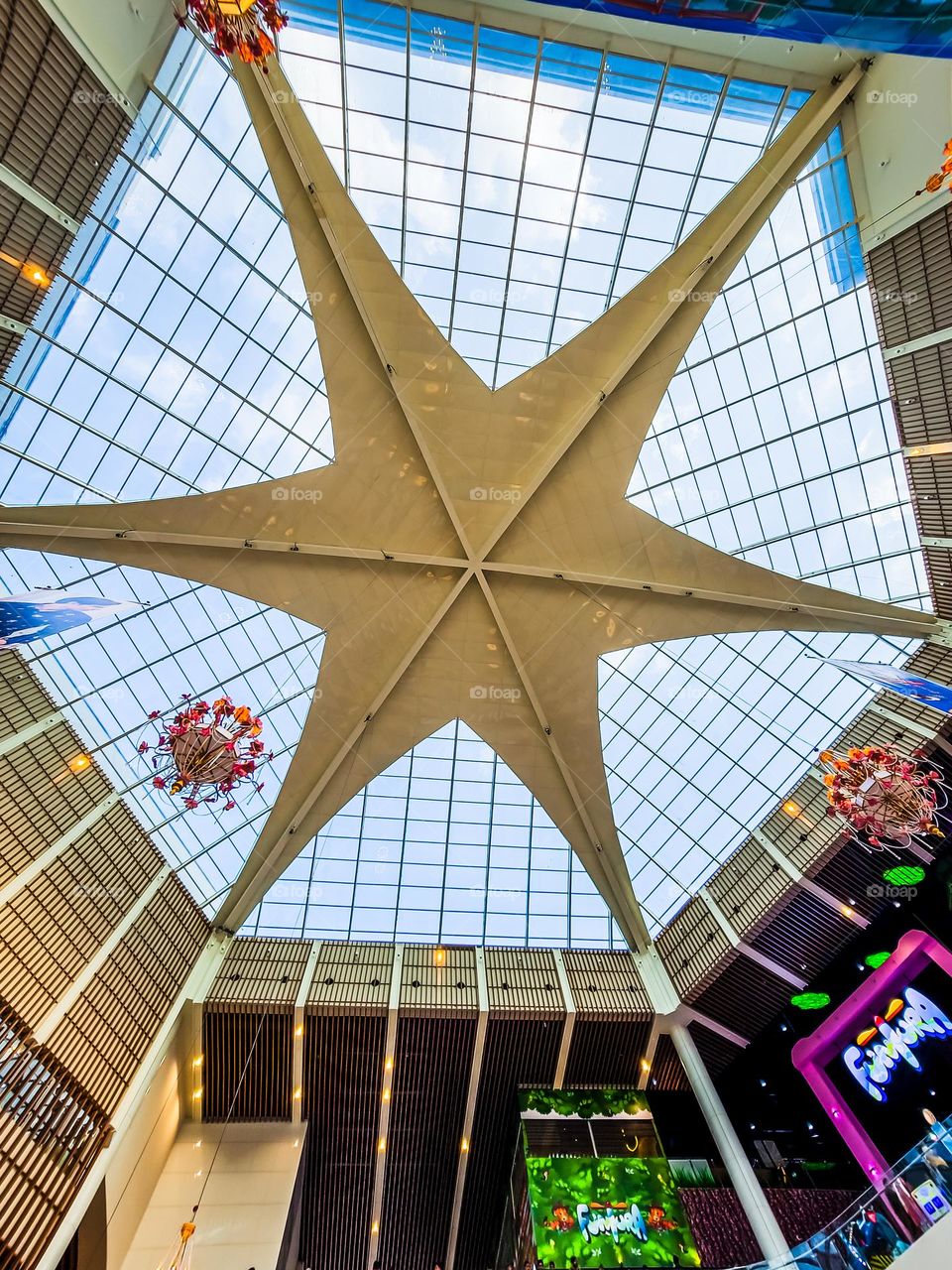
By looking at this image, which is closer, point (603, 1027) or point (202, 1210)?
point (202, 1210)

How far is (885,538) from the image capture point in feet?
50.3

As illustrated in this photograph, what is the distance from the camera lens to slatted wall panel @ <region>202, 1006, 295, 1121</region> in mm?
15713

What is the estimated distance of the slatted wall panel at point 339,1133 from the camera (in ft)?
53.1

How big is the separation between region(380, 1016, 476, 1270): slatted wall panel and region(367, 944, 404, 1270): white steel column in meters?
0.14

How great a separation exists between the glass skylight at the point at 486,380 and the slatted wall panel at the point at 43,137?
87 cm

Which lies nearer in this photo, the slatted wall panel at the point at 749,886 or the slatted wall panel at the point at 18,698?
the slatted wall panel at the point at 18,698

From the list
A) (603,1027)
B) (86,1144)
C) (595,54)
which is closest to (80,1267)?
(86,1144)

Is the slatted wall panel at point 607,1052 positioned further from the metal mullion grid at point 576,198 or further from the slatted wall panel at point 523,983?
the metal mullion grid at point 576,198

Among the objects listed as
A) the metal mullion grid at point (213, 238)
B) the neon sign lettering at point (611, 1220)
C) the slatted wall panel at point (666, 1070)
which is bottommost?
the neon sign lettering at point (611, 1220)

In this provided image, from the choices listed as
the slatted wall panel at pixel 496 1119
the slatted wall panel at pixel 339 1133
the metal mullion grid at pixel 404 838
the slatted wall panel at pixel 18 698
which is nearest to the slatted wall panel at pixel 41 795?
the slatted wall panel at pixel 18 698

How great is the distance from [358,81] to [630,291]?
22.7 feet

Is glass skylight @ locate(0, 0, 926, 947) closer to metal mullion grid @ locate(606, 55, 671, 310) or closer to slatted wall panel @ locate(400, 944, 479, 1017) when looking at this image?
metal mullion grid @ locate(606, 55, 671, 310)

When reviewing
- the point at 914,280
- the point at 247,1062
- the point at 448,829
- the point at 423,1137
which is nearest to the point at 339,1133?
the point at 423,1137

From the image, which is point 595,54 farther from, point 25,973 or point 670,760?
point 25,973
